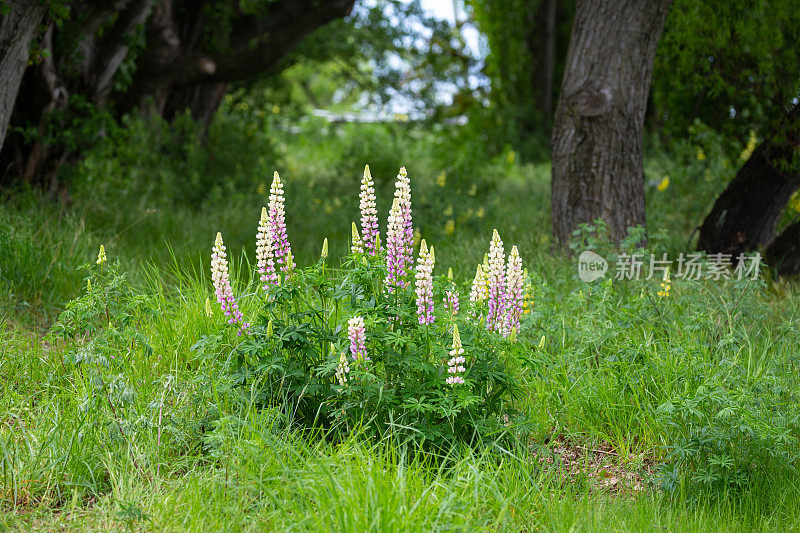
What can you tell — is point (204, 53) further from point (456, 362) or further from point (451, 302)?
point (456, 362)

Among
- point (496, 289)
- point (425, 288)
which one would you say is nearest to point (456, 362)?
point (425, 288)

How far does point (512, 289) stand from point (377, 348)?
0.85m

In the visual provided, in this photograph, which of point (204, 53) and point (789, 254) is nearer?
point (789, 254)

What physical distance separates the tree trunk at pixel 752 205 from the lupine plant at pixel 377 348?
434 centimetres

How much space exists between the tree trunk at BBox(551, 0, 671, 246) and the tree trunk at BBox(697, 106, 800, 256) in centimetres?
107

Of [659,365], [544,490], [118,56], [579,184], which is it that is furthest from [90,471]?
[118,56]

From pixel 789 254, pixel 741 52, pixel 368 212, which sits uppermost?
pixel 741 52

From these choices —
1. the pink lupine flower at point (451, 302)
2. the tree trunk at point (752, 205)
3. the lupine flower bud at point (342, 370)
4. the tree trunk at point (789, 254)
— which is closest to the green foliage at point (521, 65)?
the tree trunk at point (752, 205)

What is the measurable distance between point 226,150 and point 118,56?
7.30 feet

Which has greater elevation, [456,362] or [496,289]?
[496,289]

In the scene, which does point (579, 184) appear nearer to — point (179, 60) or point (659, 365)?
point (659, 365)

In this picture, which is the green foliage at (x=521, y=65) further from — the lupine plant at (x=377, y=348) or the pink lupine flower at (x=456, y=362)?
the pink lupine flower at (x=456, y=362)

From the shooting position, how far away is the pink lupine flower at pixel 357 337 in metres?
3.26

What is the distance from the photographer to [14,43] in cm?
580
